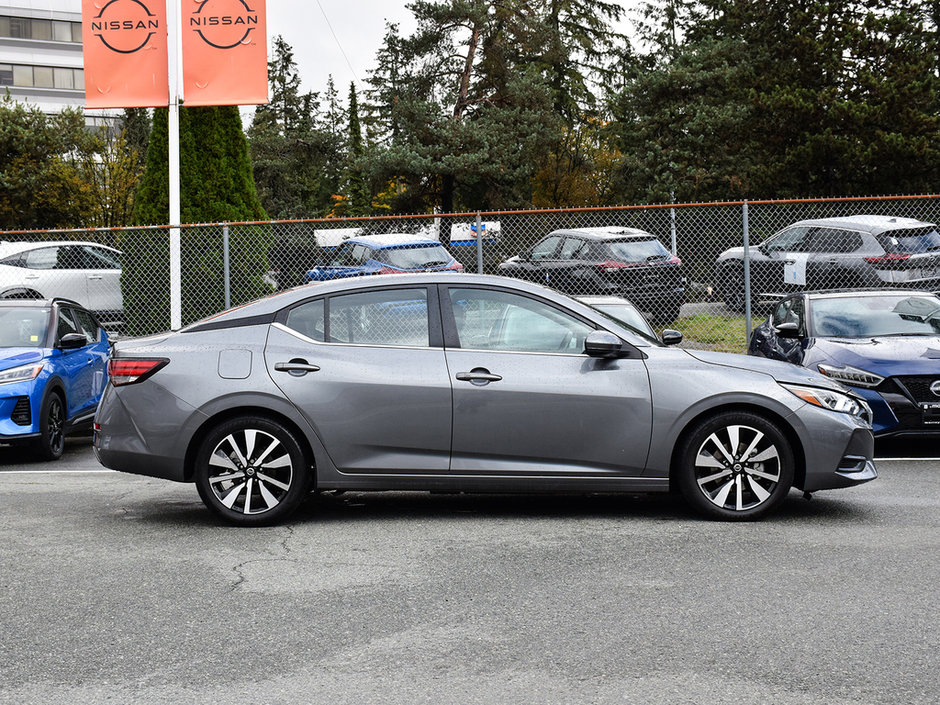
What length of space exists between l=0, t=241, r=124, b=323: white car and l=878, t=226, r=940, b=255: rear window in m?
11.0

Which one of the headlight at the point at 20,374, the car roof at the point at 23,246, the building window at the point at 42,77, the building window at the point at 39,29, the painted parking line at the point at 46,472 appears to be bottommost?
the painted parking line at the point at 46,472

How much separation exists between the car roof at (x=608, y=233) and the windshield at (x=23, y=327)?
713cm

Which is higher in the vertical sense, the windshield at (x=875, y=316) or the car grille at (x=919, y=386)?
the windshield at (x=875, y=316)

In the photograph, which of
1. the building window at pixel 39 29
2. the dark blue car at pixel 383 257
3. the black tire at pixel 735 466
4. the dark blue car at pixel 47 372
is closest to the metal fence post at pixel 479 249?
the dark blue car at pixel 383 257

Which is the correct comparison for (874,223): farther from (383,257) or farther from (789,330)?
(383,257)

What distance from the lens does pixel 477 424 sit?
6.52 meters

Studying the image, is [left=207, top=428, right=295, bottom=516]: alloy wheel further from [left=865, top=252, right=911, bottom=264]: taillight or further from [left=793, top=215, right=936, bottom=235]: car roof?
[left=793, top=215, right=936, bottom=235]: car roof

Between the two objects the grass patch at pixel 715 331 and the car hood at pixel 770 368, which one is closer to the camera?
the car hood at pixel 770 368

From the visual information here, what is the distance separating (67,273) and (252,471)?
1181cm

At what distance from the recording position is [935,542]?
6055mm

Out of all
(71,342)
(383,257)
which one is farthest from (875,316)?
(71,342)

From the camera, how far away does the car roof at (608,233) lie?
15.1 metres

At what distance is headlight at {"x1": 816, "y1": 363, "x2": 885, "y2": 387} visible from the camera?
909 centimetres

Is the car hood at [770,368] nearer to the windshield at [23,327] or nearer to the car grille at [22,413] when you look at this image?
the car grille at [22,413]
